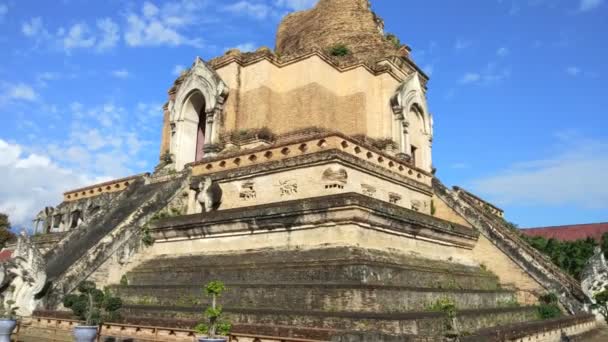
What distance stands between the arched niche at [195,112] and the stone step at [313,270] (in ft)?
19.2

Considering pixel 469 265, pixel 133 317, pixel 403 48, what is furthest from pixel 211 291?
pixel 403 48

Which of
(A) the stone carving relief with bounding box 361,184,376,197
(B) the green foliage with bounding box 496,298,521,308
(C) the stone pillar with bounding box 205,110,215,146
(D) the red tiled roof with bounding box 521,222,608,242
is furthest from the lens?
(D) the red tiled roof with bounding box 521,222,608,242

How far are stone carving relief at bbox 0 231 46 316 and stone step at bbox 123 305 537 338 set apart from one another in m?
2.24

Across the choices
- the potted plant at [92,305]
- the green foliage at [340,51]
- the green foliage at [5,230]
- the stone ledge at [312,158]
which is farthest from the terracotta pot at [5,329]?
the green foliage at [5,230]

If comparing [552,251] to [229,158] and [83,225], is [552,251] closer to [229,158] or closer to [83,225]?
[229,158]

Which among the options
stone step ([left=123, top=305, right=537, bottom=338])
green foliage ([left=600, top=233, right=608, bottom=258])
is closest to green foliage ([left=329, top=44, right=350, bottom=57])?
green foliage ([left=600, top=233, right=608, bottom=258])

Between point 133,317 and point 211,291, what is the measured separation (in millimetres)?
3399

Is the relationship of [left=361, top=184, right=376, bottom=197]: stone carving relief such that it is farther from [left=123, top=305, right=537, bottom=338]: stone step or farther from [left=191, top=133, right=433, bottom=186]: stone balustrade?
[left=123, top=305, right=537, bottom=338]: stone step

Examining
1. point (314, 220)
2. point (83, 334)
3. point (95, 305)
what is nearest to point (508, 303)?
point (314, 220)

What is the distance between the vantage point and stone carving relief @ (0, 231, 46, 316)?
11.4 metres

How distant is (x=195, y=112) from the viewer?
64.4ft

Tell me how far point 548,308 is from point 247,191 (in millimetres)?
8015

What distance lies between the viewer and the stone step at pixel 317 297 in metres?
8.64

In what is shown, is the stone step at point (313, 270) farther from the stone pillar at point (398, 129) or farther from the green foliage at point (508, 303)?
the stone pillar at point (398, 129)
